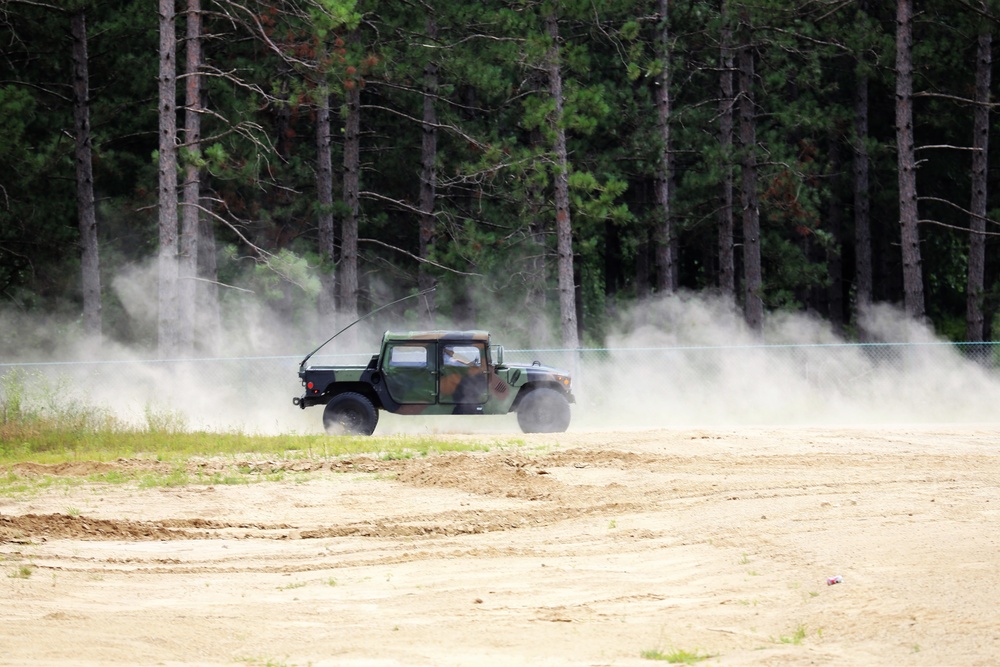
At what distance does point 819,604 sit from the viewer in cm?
963

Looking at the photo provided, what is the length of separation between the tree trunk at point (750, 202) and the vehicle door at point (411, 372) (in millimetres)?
14701

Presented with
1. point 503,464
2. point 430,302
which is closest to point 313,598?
point 503,464

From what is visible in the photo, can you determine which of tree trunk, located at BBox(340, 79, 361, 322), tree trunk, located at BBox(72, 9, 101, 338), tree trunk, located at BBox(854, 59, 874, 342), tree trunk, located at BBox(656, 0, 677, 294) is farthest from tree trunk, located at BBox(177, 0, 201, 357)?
tree trunk, located at BBox(854, 59, 874, 342)

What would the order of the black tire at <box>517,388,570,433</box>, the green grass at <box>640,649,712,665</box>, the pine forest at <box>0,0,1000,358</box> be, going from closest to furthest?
the green grass at <box>640,649,712,665</box> → the black tire at <box>517,388,570,433</box> → the pine forest at <box>0,0,1000,358</box>

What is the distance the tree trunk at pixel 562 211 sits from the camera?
89.8ft

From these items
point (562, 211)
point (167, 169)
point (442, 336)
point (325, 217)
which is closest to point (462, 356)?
point (442, 336)

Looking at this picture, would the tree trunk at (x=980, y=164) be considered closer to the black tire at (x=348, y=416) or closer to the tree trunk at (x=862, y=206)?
the tree trunk at (x=862, y=206)

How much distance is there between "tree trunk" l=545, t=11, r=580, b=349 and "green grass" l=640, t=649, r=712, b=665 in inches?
733

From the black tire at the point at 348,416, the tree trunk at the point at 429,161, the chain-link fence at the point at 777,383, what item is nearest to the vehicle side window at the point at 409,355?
the black tire at the point at 348,416

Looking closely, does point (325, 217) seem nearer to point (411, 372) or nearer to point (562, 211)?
point (562, 211)

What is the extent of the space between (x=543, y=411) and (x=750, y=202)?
48.8 ft

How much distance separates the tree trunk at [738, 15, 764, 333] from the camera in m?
32.8

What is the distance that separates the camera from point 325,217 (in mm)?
33875

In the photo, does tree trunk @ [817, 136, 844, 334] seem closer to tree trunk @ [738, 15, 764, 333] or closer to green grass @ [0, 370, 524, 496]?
tree trunk @ [738, 15, 764, 333]
